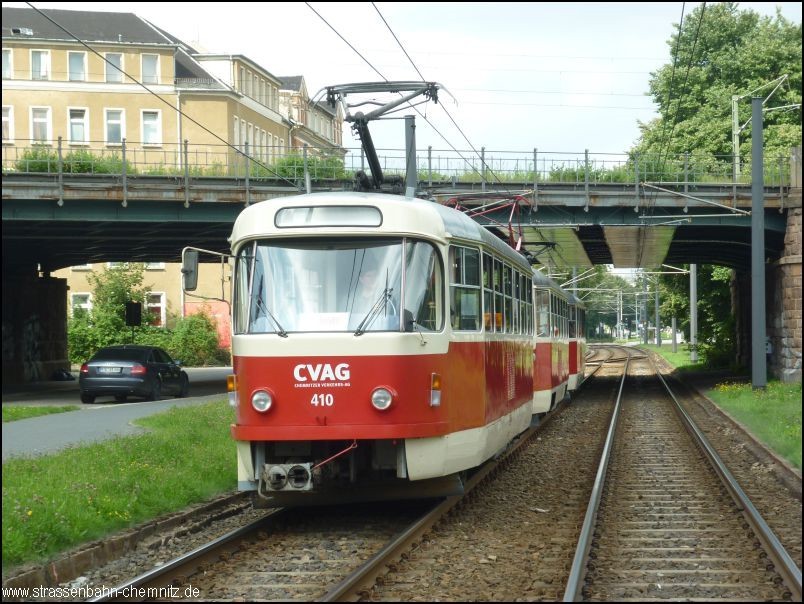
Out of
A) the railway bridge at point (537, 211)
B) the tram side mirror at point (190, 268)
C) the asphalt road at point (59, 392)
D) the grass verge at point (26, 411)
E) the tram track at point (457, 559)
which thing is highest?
the railway bridge at point (537, 211)

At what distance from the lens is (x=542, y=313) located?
70.7 feet

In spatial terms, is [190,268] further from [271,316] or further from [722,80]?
[722,80]

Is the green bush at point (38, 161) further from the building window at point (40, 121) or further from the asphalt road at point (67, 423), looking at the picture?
the building window at point (40, 121)

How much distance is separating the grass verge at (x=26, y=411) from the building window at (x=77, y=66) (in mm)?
44792

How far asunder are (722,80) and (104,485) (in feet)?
179

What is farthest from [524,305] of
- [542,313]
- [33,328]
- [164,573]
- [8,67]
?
[8,67]

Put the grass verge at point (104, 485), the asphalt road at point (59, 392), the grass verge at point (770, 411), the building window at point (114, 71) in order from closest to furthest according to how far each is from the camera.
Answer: the grass verge at point (104, 485)
the grass verge at point (770, 411)
the asphalt road at point (59, 392)
the building window at point (114, 71)

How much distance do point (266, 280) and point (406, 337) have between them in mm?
1318

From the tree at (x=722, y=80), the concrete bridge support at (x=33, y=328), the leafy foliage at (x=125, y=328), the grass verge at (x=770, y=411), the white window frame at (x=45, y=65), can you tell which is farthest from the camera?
the white window frame at (x=45, y=65)

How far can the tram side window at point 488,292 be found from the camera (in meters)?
12.8

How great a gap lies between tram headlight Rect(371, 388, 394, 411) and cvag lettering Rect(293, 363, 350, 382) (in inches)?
10.7

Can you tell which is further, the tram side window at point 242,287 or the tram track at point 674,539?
the tram side window at point 242,287

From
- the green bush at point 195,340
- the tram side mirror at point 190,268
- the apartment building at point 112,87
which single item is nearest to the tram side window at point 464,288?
the tram side mirror at point 190,268

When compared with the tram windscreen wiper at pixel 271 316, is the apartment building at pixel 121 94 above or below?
above
